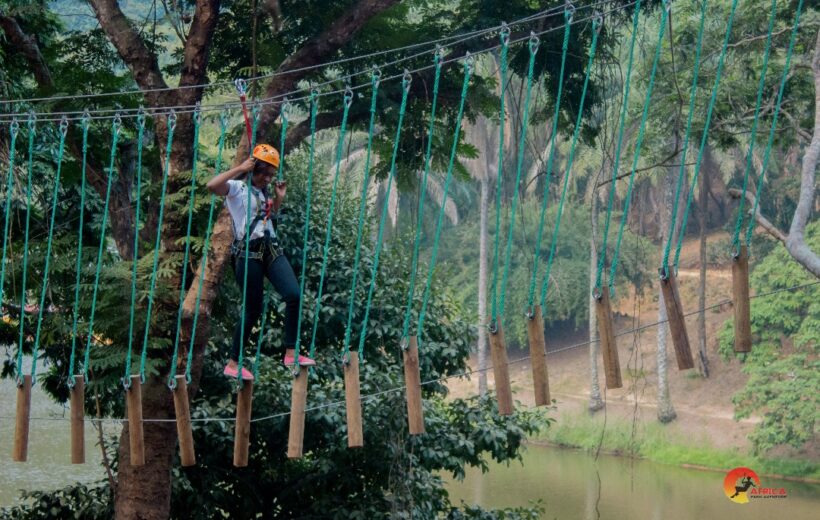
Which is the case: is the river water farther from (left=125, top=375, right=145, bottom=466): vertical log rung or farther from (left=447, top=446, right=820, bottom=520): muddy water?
(left=125, top=375, right=145, bottom=466): vertical log rung

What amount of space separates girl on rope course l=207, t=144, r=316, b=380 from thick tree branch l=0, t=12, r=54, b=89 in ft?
6.89

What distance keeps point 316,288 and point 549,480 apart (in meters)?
6.75

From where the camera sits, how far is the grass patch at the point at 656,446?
43.1ft

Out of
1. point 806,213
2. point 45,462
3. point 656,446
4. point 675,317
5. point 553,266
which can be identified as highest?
point 553,266

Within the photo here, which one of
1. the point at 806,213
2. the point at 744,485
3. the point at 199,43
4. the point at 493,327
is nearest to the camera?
the point at 493,327

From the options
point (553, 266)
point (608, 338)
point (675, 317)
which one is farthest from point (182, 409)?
point (553, 266)

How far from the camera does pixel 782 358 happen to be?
14.2 meters

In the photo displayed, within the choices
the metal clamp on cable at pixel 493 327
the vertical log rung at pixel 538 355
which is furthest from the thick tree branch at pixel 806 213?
the metal clamp on cable at pixel 493 327

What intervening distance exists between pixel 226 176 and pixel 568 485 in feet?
31.3

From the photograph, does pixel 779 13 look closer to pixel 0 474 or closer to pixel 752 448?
pixel 752 448

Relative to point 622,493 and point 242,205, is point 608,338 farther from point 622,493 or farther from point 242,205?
point 622,493

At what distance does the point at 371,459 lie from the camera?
243 inches

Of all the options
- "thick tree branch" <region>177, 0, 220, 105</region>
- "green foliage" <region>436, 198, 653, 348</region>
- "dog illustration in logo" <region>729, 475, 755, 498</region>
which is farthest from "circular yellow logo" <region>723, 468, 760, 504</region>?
"thick tree branch" <region>177, 0, 220, 105</region>

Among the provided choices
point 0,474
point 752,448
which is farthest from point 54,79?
point 752,448
